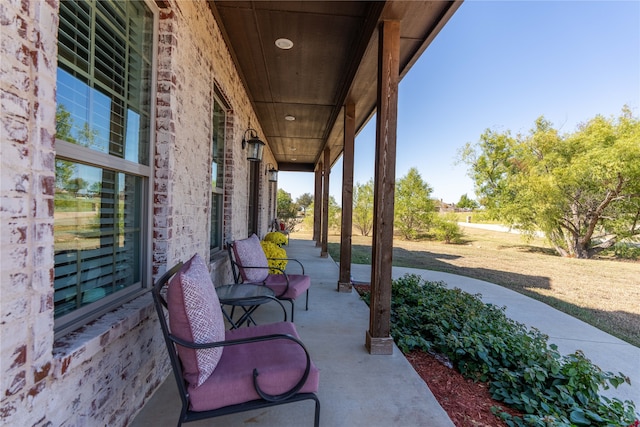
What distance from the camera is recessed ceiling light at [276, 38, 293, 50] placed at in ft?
10.3

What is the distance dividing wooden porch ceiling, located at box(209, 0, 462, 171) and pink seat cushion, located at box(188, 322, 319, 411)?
263cm

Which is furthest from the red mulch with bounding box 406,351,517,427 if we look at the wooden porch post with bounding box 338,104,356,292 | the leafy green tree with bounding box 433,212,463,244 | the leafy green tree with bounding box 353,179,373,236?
the leafy green tree with bounding box 353,179,373,236

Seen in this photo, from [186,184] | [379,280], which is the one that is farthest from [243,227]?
[379,280]

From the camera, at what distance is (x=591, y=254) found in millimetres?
11555

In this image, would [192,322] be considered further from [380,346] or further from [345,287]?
[345,287]

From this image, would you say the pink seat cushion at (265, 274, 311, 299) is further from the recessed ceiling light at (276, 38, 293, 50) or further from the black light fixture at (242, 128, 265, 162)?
the recessed ceiling light at (276, 38, 293, 50)

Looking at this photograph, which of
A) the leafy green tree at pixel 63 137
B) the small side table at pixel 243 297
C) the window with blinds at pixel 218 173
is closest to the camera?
the leafy green tree at pixel 63 137

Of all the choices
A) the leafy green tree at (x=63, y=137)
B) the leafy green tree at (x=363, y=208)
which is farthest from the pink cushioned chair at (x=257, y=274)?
the leafy green tree at (x=363, y=208)

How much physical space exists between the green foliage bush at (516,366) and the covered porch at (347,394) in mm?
427

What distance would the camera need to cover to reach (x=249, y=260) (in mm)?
A: 3227

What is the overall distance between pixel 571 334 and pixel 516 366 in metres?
2.04

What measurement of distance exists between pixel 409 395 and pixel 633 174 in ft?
40.0

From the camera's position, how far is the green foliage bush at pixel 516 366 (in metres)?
1.81

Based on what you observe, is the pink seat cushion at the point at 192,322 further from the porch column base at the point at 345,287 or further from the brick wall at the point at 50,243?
the porch column base at the point at 345,287
